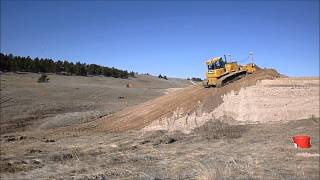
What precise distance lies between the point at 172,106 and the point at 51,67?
53530 mm

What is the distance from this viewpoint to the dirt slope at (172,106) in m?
26.1

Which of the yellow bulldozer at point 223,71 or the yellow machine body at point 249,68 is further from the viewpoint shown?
the yellow machine body at point 249,68

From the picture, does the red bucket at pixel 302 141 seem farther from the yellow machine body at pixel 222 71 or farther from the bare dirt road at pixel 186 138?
the yellow machine body at pixel 222 71

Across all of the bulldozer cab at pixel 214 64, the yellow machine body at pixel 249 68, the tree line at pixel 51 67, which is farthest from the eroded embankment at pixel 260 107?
the tree line at pixel 51 67

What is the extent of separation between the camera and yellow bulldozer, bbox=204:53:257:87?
97.4 ft

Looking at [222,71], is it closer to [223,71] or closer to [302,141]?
[223,71]

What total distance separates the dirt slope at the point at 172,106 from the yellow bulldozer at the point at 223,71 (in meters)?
0.81

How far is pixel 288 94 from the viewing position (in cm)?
2572

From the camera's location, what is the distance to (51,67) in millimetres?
76750

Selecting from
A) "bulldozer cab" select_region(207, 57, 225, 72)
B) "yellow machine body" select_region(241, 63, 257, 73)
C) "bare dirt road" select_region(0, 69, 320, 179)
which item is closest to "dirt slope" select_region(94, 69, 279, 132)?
"bare dirt road" select_region(0, 69, 320, 179)

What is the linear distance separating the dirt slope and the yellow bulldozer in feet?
2.65

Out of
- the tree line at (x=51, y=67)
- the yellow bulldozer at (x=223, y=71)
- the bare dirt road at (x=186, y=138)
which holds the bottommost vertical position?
the bare dirt road at (x=186, y=138)

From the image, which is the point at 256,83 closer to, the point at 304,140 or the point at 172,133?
the point at 172,133

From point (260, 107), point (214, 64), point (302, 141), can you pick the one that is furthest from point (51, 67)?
point (302, 141)
